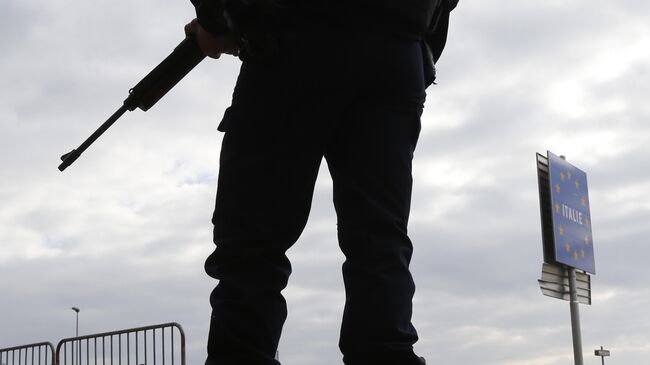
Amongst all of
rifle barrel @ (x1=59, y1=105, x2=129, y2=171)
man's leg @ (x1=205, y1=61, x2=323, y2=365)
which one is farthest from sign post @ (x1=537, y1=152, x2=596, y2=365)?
man's leg @ (x1=205, y1=61, x2=323, y2=365)

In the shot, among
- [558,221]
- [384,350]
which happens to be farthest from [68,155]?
[558,221]

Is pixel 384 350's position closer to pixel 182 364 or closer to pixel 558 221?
pixel 182 364

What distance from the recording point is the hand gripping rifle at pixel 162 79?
261 cm

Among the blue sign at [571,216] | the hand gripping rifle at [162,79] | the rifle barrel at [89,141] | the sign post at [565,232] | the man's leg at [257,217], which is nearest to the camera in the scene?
the man's leg at [257,217]

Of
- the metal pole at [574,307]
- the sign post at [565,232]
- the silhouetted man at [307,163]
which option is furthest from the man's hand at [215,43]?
the metal pole at [574,307]

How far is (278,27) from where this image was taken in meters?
2.16

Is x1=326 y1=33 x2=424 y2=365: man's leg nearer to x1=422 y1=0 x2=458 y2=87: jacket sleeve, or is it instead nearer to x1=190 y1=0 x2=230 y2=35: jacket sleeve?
x1=422 y1=0 x2=458 y2=87: jacket sleeve

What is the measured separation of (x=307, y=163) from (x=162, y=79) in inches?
31.8

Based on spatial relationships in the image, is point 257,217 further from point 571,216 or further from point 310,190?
point 571,216

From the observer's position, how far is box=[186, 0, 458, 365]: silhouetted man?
2.07 meters

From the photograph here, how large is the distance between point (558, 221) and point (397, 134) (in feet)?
45.5

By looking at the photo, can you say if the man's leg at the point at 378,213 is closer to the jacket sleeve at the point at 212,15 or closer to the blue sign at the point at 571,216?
the jacket sleeve at the point at 212,15

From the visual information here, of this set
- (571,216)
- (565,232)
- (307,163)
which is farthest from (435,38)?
(571,216)

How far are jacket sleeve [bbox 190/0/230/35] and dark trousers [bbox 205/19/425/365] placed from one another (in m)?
0.12
